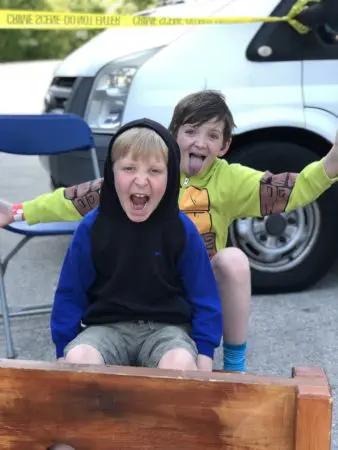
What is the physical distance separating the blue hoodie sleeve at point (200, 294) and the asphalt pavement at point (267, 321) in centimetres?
80

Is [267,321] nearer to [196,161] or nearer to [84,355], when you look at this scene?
[196,161]

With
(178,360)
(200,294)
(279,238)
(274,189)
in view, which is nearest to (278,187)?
(274,189)

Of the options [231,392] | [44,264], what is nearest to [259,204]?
[231,392]

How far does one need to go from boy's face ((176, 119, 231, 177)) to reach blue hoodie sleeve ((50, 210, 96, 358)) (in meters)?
0.54

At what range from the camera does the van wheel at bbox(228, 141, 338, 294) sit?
4.39 m

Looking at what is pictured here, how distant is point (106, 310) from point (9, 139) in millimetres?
1891

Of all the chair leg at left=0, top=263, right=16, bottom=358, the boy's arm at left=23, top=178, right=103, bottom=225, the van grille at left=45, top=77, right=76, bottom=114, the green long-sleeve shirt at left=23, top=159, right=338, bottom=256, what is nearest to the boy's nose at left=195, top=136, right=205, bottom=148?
the green long-sleeve shirt at left=23, top=159, right=338, bottom=256

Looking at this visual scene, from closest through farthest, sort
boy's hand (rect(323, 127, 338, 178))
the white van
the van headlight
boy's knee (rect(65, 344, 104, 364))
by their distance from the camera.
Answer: boy's knee (rect(65, 344, 104, 364)) → boy's hand (rect(323, 127, 338, 178)) → the white van → the van headlight

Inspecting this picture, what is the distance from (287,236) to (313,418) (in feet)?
9.45

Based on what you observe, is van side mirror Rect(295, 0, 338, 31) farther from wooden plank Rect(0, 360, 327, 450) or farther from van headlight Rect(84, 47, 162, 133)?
wooden plank Rect(0, 360, 327, 450)

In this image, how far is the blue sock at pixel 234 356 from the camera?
3074 mm

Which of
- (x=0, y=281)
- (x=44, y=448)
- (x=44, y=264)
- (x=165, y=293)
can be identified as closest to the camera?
(x=44, y=448)

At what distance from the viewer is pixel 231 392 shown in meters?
1.76

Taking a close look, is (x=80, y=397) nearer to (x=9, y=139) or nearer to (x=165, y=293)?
(x=165, y=293)
